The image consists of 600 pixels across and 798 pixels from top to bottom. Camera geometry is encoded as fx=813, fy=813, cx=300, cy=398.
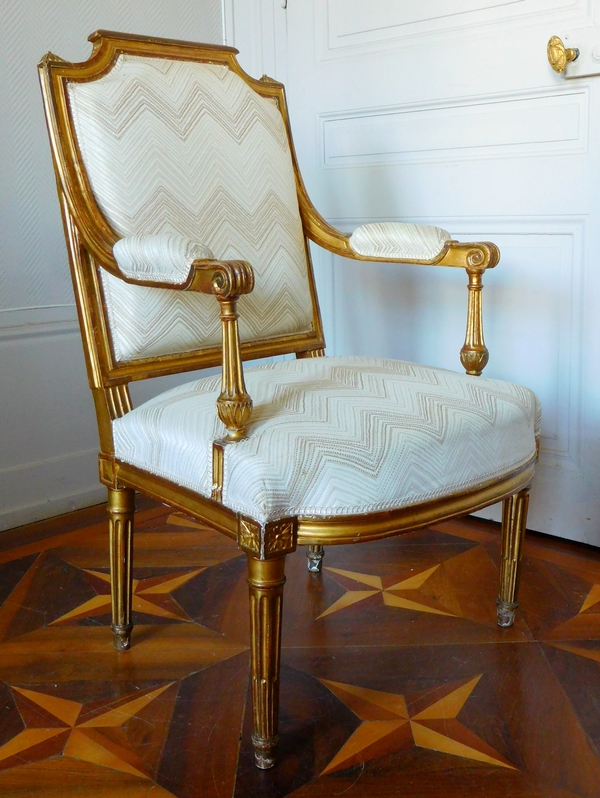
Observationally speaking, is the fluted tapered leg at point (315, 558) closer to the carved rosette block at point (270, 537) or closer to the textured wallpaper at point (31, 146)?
the carved rosette block at point (270, 537)

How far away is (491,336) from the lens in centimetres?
175

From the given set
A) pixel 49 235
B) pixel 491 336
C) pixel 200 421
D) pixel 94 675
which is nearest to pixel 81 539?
pixel 94 675

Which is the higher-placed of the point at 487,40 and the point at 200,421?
the point at 487,40

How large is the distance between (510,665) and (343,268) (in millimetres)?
1076

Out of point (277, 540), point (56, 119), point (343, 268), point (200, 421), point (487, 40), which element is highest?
point (487, 40)

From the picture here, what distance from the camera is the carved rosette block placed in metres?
0.91

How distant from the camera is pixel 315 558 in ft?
5.15

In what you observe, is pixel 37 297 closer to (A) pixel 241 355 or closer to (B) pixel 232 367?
(A) pixel 241 355

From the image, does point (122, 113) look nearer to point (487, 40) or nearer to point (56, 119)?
point (56, 119)

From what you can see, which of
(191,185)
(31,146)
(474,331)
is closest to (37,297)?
(31,146)

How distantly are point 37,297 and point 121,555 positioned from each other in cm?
86

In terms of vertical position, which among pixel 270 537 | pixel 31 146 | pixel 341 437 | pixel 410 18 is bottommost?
pixel 270 537

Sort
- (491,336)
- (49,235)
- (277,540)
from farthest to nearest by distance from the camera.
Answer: (49,235), (491,336), (277,540)

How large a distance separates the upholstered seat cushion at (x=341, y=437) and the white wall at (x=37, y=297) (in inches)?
31.8
